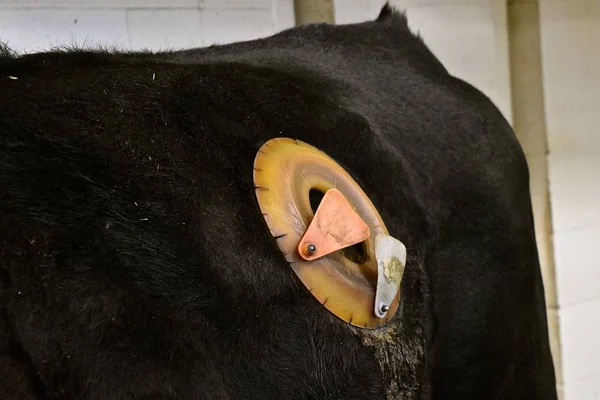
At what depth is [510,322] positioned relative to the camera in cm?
124

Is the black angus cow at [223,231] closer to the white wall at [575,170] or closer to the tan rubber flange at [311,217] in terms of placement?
the tan rubber flange at [311,217]

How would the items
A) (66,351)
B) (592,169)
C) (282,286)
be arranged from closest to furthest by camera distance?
(66,351), (282,286), (592,169)

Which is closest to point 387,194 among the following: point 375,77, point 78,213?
point 375,77

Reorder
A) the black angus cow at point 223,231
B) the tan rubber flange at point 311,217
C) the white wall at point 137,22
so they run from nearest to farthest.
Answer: the black angus cow at point 223,231 → the tan rubber flange at point 311,217 → the white wall at point 137,22

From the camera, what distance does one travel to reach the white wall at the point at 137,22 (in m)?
1.41

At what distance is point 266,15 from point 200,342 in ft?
3.89

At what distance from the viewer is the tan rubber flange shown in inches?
34.1

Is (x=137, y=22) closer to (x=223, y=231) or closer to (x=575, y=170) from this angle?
(x=223, y=231)

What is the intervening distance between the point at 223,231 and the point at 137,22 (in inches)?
35.2

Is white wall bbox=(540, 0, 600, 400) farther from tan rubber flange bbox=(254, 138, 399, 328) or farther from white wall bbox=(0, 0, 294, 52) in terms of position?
tan rubber flange bbox=(254, 138, 399, 328)

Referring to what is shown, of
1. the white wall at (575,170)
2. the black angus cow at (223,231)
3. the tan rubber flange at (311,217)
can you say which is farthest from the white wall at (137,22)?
the white wall at (575,170)

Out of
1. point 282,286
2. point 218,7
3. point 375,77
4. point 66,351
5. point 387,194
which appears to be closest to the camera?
point 66,351

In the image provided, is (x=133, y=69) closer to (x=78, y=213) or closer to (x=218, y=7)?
(x=78, y=213)

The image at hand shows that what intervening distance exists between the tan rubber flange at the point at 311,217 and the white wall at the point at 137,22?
64 cm
